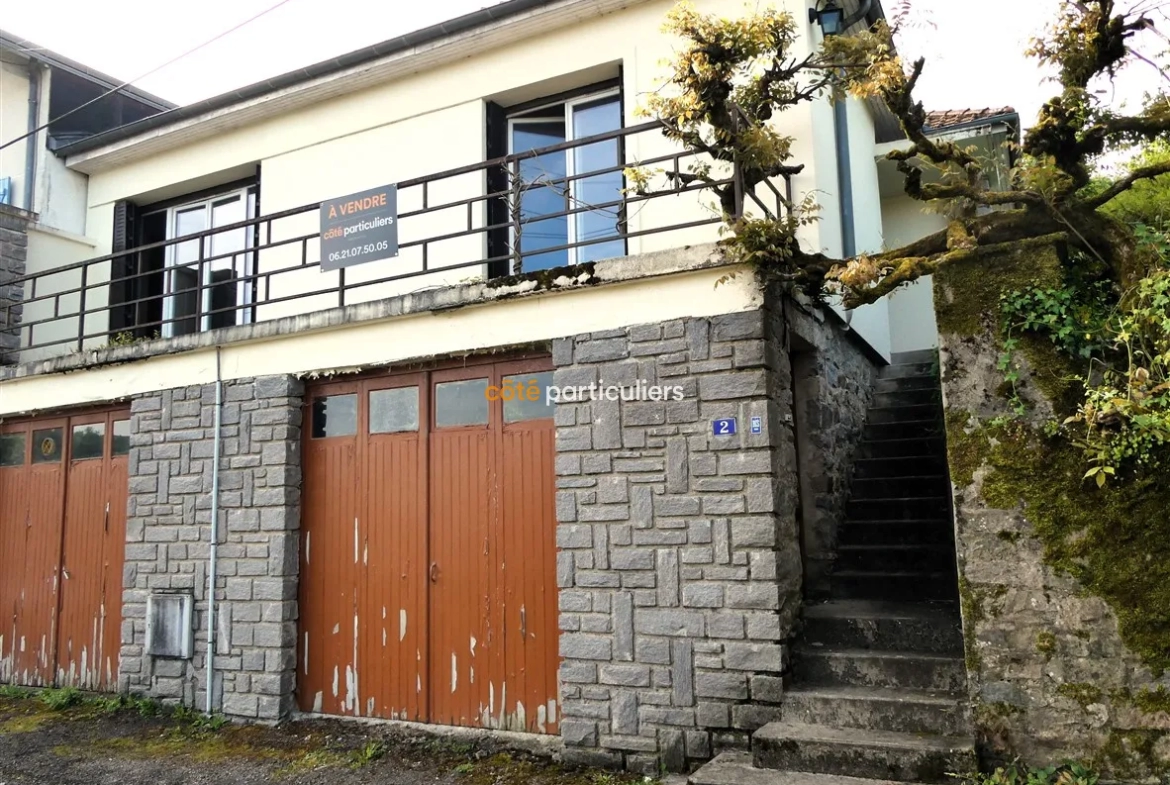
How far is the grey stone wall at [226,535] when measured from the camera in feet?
21.3

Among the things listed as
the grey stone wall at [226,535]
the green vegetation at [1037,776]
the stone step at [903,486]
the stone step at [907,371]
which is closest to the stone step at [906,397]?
the stone step at [907,371]

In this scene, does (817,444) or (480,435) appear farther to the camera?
(817,444)

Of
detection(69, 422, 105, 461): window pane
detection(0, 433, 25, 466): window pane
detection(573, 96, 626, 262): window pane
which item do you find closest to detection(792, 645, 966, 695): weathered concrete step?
detection(573, 96, 626, 262): window pane

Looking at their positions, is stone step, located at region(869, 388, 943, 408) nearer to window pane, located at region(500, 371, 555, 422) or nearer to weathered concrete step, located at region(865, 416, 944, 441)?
weathered concrete step, located at region(865, 416, 944, 441)

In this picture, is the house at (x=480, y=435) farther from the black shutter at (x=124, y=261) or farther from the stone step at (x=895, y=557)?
the black shutter at (x=124, y=261)

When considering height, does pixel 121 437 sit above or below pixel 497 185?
below

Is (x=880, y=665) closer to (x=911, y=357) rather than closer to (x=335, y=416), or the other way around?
(x=335, y=416)

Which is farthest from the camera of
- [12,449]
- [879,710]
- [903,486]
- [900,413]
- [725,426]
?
[12,449]

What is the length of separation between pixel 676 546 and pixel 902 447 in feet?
10.8

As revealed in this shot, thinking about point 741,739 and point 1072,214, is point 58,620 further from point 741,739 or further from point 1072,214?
point 1072,214

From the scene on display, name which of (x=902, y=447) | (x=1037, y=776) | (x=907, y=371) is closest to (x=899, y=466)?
(x=902, y=447)

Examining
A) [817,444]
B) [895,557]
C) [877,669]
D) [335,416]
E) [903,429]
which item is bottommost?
[877,669]

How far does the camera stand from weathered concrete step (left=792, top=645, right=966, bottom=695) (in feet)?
15.1

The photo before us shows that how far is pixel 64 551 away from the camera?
7.90m
